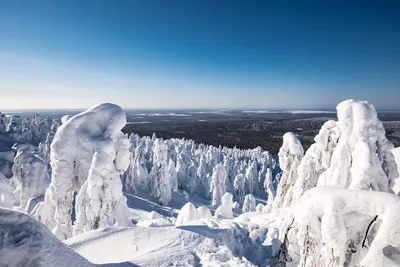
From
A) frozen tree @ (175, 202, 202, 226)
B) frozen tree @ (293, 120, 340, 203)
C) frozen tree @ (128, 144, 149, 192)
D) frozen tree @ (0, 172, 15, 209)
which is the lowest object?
frozen tree @ (128, 144, 149, 192)

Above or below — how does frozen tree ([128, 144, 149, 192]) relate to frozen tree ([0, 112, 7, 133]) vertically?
below

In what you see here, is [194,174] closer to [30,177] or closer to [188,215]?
[30,177]

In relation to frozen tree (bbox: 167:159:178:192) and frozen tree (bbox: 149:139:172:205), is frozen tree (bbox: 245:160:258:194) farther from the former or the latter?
frozen tree (bbox: 149:139:172:205)

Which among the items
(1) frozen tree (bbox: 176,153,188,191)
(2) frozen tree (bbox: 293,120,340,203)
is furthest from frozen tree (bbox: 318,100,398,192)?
(1) frozen tree (bbox: 176,153,188,191)

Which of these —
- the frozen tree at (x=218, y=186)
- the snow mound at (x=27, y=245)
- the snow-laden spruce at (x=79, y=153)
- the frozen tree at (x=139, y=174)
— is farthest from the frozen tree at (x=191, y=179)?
the snow mound at (x=27, y=245)

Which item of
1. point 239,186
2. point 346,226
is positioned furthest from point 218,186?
point 346,226

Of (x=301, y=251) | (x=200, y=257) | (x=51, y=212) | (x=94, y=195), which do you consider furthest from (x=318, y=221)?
(x=51, y=212)
